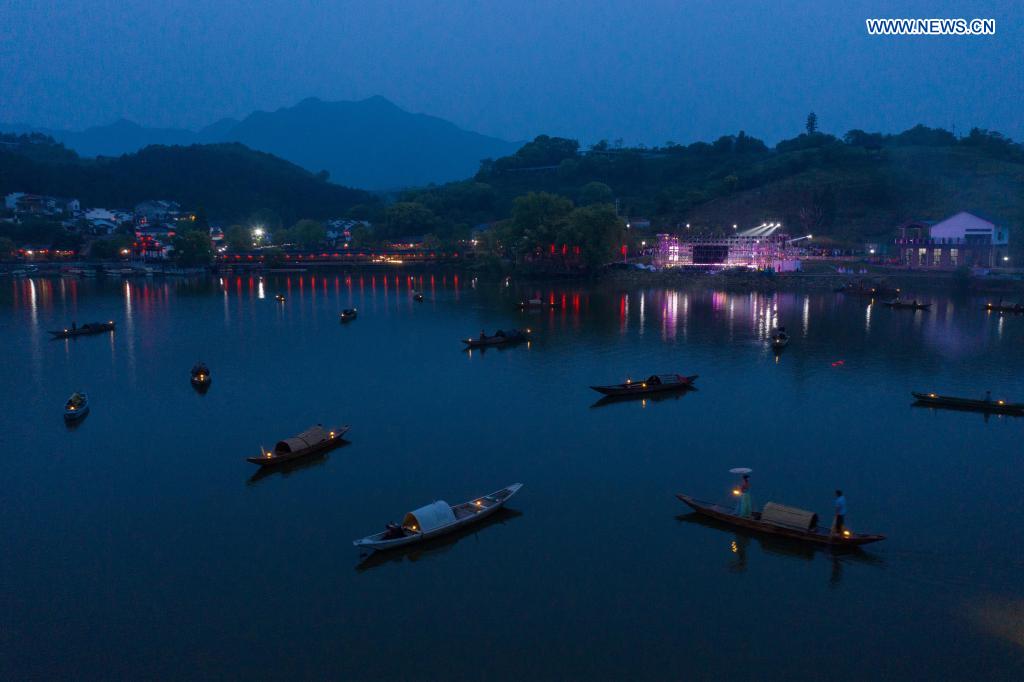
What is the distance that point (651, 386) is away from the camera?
28750 millimetres

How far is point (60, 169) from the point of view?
136 m

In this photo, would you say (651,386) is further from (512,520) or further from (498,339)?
(498,339)

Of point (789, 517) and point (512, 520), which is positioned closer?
point (789, 517)

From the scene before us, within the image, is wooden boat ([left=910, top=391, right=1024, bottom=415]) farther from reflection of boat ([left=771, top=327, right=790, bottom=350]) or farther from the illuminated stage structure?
the illuminated stage structure

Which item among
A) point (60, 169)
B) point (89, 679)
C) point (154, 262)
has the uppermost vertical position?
point (60, 169)

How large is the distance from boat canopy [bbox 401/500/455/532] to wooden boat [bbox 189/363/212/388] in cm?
1797

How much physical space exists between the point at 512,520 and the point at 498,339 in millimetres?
22892

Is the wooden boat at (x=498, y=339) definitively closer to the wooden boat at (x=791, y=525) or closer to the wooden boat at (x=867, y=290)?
the wooden boat at (x=791, y=525)

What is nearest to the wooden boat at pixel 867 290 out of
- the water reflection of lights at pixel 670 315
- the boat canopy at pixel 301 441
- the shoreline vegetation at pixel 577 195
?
the water reflection of lights at pixel 670 315

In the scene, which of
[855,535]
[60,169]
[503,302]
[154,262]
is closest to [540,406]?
[855,535]

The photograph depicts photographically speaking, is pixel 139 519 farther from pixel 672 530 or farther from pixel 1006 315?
pixel 1006 315

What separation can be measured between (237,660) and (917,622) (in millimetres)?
12087

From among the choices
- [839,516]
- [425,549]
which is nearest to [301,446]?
[425,549]

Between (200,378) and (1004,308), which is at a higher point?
(1004,308)
